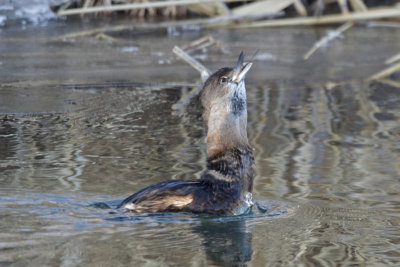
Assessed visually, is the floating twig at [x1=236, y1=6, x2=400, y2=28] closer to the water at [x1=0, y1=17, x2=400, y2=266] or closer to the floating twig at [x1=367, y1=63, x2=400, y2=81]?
the water at [x1=0, y1=17, x2=400, y2=266]

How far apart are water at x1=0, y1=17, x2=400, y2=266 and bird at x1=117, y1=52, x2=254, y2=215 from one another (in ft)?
0.24

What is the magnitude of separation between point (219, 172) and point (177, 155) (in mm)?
1202

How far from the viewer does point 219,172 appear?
14.2ft

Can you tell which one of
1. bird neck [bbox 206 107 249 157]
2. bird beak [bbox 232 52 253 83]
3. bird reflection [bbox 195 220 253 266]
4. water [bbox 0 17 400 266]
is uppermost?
bird beak [bbox 232 52 253 83]

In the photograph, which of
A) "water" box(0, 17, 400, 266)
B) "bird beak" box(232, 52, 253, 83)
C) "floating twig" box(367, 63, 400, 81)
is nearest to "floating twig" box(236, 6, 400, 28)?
"water" box(0, 17, 400, 266)

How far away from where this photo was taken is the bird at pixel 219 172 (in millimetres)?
4133

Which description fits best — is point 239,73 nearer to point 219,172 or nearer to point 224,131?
point 224,131

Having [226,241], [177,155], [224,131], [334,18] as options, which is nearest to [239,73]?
[224,131]

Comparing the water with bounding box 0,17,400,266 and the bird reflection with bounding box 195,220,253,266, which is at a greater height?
the water with bounding box 0,17,400,266

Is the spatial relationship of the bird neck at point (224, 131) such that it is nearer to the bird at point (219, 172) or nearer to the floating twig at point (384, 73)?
the bird at point (219, 172)

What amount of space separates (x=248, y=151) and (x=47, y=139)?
6.55 ft

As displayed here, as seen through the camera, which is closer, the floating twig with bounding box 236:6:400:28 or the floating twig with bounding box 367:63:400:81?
the floating twig with bounding box 367:63:400:81

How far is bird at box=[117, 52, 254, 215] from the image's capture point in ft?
13.6

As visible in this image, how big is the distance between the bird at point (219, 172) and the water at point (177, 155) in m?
0.07
